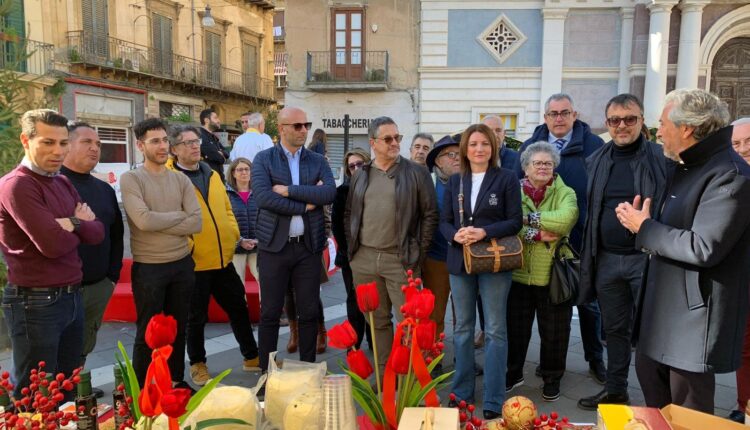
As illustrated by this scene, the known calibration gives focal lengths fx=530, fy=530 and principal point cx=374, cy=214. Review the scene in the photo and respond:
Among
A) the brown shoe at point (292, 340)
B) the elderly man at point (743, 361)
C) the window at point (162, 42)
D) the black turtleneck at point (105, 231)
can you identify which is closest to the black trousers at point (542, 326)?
the elderly man at point (743, 361)

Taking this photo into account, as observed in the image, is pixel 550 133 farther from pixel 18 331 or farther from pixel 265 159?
pixel 18 331

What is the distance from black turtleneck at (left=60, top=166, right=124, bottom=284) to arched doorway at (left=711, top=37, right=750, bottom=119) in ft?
56.4

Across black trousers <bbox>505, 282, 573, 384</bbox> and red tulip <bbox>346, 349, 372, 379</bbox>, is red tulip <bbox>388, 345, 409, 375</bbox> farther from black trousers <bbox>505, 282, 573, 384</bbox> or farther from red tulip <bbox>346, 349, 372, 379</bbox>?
black trousers <bbox>505, 282, 573, 384</bbox>

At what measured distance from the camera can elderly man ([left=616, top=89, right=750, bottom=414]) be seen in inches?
80.2

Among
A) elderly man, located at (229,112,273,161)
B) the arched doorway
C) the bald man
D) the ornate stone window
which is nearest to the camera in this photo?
the bald man

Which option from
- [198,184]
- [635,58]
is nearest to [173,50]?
[635,58]

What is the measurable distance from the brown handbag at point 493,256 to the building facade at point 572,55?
14056 millimetres

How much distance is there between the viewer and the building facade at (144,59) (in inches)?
757

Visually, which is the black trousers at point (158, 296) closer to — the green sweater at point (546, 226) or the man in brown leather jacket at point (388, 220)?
the man in brown leather jacket at point (388, 220)

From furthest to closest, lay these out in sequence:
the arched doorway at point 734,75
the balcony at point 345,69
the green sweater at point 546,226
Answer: the balcony at point 345,69 < the arched doorway at point 734,75 < the green sweater at point 546,226

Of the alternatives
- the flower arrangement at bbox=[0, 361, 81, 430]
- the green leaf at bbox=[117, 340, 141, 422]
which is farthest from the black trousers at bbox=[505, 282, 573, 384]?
the flower arrangement at bbox=[0, 361, 81, 430]

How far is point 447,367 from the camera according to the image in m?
4.35

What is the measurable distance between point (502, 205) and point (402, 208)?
659 mm

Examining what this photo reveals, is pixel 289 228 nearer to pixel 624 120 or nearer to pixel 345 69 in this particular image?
pixel 624 120
